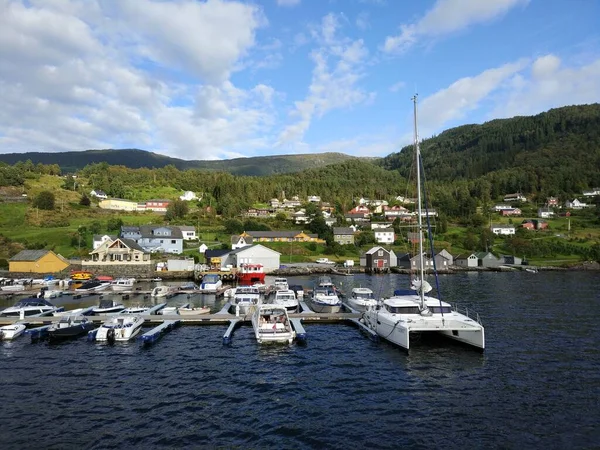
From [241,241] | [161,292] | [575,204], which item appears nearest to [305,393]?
[161,292]

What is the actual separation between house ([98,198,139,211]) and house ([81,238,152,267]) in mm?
75992

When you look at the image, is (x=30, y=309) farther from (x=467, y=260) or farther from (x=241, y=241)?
(x=467, y=260)

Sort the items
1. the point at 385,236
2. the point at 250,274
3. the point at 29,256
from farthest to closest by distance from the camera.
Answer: the point at 385,236 < the point at 29,256 < the point at 250,274

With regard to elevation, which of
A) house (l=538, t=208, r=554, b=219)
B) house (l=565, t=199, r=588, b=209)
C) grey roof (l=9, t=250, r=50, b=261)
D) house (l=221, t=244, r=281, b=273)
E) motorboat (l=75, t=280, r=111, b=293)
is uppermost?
house (l=565, t=199, r=588, b=209)

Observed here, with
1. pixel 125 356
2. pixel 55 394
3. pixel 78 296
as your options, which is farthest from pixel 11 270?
pixel 55 394

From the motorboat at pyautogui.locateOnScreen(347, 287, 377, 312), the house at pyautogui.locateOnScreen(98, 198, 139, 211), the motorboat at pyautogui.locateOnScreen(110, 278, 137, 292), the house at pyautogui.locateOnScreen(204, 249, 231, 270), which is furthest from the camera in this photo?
the house at pyautogui.locateOnScreen(98, 198, 139, 211)

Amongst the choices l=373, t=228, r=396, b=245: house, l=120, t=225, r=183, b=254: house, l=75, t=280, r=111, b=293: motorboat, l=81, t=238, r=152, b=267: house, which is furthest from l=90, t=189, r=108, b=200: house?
l=75, t=280, r=111, b=293: motorboat

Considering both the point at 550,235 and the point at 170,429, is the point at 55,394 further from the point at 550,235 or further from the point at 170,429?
the point at 550,235

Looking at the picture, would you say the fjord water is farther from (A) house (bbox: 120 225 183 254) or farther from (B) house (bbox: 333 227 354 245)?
(B) house (bbox: 333 227 354 245)

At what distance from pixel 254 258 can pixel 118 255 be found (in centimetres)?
2789

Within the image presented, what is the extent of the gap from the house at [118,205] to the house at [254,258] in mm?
85785

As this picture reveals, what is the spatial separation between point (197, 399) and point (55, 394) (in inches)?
297

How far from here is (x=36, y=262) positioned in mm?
77312

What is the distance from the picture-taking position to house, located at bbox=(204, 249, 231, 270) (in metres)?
88.5
